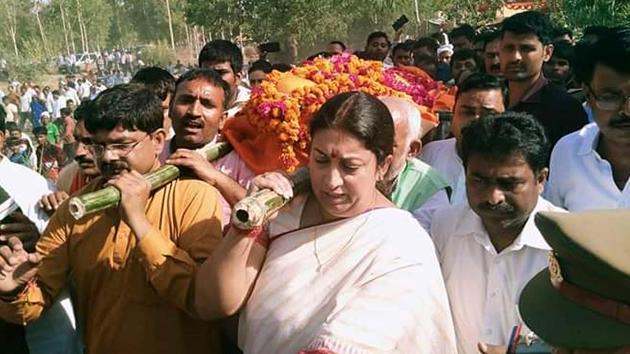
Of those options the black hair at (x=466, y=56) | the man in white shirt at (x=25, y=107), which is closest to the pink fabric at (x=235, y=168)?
the black hair at (x=466, y=56)

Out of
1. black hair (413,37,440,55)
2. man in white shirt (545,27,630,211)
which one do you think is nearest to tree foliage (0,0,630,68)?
black hair (413,37,440,55)

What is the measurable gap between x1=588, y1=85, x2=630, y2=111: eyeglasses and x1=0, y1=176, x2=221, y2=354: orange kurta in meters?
1.55

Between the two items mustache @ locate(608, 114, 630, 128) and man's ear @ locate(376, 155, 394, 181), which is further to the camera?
mustache @ locate(608, 114, 630, 128)

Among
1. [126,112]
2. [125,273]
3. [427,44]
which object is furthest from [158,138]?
A: [427,44]

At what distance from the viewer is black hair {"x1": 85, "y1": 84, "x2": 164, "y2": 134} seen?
9.18ft

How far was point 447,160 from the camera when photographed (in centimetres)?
364

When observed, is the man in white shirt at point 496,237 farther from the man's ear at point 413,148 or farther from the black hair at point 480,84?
the black hair at point 480,84

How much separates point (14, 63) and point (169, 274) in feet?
142

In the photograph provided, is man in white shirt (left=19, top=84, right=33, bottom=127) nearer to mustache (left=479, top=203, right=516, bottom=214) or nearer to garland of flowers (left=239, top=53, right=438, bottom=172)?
garland of flowers (left=239, top=53, right=438, bottom=172)

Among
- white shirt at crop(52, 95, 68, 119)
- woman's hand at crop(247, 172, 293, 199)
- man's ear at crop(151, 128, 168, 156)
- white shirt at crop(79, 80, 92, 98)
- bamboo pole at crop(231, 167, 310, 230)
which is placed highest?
man's ear at crop(151, 128, 168, 156)

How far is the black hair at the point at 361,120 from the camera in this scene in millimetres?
2357

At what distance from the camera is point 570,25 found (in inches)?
592

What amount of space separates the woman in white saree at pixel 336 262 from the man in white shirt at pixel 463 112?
119cm

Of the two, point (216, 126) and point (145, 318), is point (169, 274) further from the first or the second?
point (216, 126)
